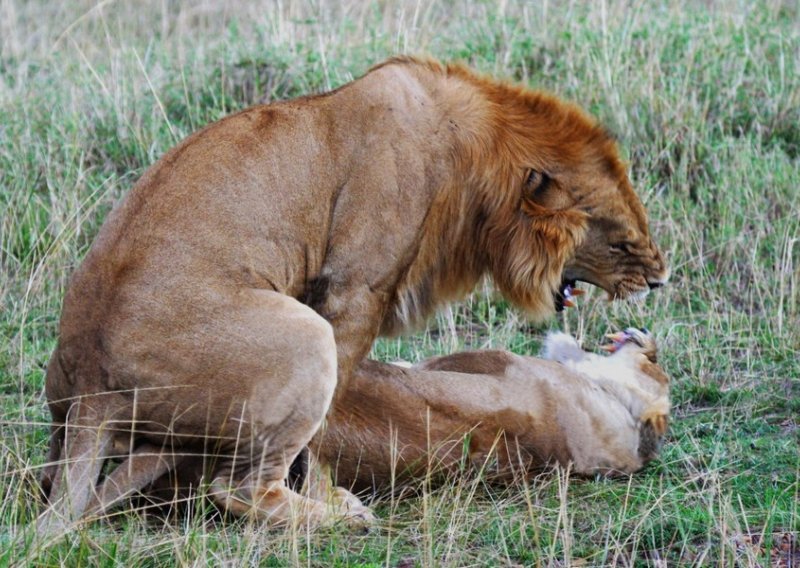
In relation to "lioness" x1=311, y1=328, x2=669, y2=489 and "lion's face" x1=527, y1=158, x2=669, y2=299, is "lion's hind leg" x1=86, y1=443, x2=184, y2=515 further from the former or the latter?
"lion's face" x1=527, y1=158, x2=669, y2=299

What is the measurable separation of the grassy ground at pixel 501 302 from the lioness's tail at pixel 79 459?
0.37 feet

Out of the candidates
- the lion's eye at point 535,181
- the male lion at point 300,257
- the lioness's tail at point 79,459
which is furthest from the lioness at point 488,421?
the lioness's tail at point 79,459

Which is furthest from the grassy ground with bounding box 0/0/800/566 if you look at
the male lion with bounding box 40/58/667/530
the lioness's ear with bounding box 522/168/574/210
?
the lioness's ear with bounding box 522/168/574/210

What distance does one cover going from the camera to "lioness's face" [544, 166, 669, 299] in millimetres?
5230

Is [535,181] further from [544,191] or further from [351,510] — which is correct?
[351,510]

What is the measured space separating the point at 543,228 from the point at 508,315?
4.90 ft

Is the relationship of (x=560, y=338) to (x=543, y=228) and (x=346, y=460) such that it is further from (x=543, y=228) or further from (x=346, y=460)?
(x=346, y=460)

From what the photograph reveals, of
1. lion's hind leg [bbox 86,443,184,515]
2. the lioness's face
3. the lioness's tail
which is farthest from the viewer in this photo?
the lioness's face

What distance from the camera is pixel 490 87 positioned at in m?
5.18

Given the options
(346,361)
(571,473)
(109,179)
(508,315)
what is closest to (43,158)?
(109,179)

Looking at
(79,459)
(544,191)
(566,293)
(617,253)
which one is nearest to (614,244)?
(617,253)

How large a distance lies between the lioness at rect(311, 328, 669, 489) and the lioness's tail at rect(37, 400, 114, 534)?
82cm

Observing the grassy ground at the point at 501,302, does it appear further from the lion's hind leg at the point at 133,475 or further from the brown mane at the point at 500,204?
the brown mane at the point at 500,204

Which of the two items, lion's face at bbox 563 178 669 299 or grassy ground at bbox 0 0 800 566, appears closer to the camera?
grassy ground at bbox 0 0 800 566
